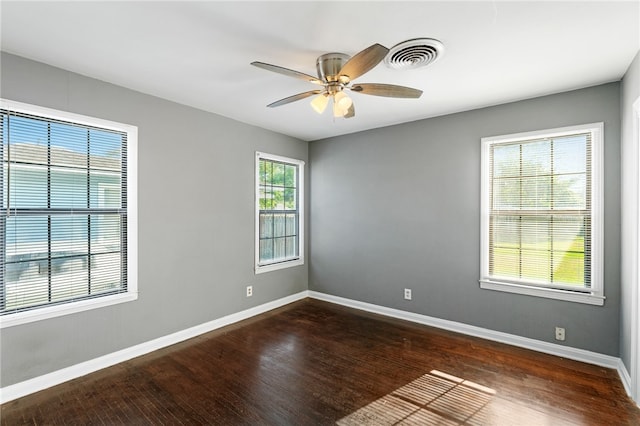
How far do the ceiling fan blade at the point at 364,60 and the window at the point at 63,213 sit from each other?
220 centimetres

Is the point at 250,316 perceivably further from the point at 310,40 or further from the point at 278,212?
the point at 310,40

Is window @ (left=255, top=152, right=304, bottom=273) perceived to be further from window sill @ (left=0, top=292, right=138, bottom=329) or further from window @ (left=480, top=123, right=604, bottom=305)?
window @ (left=480, top=123, right=604, bottom=305)

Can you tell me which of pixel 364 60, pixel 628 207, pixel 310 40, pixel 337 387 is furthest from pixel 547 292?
pixel 310 40

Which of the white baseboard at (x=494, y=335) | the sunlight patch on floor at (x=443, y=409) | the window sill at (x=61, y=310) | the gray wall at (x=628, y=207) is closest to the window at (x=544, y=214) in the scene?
the gray wall at (x=628, y=207)

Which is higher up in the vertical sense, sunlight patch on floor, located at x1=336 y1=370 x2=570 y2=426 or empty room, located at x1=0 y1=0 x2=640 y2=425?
empty room, located at x1=0 y1=0 x2=640 y2=425

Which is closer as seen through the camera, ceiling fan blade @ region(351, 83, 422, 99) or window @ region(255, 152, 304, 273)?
ceiling fan blade @ region(351, 83, 422, 99)

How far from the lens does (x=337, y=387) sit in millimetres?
2410

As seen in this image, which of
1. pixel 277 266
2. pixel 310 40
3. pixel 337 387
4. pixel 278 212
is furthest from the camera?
pixel 278 212

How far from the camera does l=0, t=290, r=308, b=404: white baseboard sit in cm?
227

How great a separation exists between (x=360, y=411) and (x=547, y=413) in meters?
1.29

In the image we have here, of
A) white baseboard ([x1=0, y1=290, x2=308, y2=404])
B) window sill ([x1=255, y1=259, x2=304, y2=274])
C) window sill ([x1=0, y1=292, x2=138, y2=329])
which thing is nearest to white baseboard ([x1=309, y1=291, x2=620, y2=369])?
window sill ([x1=255, y1=259, x2=304, y2=274])

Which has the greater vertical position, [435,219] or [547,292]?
[435,219]

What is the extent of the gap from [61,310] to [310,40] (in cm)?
287

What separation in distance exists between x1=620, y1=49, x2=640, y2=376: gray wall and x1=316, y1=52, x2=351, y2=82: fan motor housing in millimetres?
2118
